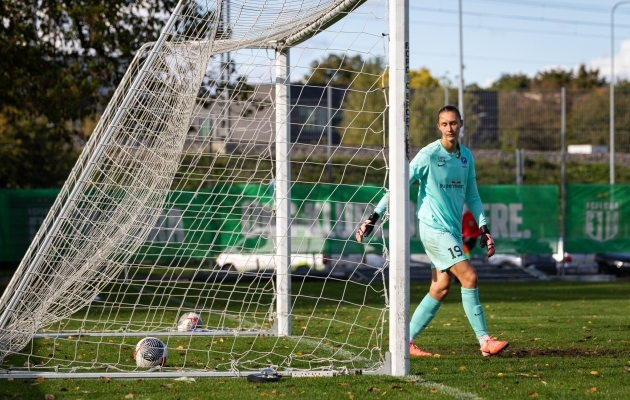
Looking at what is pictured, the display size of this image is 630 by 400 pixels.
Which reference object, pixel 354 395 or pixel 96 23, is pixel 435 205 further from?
pixel 96 23

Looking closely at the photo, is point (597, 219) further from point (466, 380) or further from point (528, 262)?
point (466, 380)

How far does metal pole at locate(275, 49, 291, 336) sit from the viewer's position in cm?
945

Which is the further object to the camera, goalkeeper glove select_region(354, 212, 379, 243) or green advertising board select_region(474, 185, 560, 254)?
green advertising board select_region(474, 185, 560, 254)

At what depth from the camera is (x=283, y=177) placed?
30.8ft

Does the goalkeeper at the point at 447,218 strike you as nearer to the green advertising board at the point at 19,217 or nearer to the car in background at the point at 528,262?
the green advertising board at the point at 19,217

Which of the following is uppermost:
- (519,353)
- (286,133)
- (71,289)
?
(286,133)

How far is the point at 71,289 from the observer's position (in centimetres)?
777

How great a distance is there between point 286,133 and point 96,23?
9248 mm

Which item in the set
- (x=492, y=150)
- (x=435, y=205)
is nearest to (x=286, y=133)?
(x=435, y=205)

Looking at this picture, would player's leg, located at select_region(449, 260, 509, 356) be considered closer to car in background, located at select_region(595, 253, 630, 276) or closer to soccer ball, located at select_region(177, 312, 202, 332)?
soccer ball, located at select_region(177, 312, 202, 332)

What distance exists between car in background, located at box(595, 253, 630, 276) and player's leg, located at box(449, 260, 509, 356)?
56.1 ft

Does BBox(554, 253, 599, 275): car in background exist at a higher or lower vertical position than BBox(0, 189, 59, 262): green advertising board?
lower

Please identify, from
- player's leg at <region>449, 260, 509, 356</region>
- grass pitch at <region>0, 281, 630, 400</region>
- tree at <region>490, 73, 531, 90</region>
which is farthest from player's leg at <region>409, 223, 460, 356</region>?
tree at <region>490, 73, 531, 90</region>

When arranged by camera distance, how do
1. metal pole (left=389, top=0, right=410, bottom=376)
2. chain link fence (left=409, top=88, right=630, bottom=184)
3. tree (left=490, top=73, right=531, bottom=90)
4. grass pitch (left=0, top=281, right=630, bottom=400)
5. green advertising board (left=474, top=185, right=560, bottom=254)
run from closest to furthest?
grass pitch (left=0, top=281, right=630, bottom=400) → metal pole (left=389, top=0, right=410, bottom=376) → green advertising board (left=474, top=185, right=560, bottom=254) → chain link fence (left=409, top=88, right=630, bottom=184) → tree (left=490, top=73, right=531, bottom=90)
